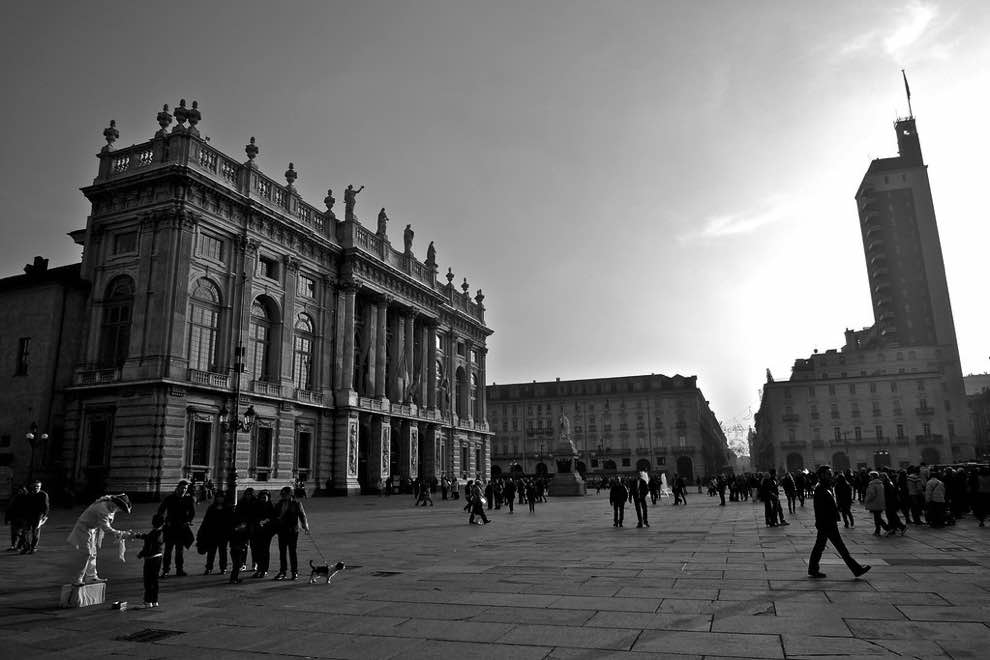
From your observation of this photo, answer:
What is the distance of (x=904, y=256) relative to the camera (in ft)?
352

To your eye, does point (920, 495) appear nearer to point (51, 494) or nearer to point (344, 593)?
point (344, 593)

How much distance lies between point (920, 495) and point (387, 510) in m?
22.3

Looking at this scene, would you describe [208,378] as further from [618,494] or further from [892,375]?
[892,375]

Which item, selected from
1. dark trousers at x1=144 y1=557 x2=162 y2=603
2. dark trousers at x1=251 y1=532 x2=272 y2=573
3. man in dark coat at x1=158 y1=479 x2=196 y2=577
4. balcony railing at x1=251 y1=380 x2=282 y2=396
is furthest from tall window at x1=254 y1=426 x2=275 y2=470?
dark trousers at x1=144 y1=557 x2=162 y2=603

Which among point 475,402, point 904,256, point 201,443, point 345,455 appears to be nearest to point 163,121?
point 201,443

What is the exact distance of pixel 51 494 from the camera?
3259cm

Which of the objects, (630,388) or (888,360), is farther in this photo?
(630,388)

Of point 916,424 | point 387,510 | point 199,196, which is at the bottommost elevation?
point 387,510

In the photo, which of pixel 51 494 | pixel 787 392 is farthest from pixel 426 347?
pixel 787 392

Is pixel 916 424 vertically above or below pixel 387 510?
above

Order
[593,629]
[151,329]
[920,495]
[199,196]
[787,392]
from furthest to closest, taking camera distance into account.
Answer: [787,392]
[199,196]
[151,329]
[920,495]
[593,629]

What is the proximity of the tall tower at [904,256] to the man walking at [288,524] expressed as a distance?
374 feet

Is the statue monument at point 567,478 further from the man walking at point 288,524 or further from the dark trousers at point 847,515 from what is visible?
the man walking at point 288,524

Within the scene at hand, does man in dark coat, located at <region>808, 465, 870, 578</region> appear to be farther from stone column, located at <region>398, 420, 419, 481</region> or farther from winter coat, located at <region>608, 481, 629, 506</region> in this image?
stone column, located at <region>398, 420, 419, 481</region>
